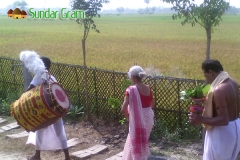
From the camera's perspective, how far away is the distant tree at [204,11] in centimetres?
501

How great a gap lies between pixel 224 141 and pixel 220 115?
0.98 ft

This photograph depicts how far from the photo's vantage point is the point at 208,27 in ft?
17.1

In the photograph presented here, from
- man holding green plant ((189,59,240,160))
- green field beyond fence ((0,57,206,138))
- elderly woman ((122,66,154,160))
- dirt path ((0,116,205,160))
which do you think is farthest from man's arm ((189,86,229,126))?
green field beyond fence ((0,57,206,138))

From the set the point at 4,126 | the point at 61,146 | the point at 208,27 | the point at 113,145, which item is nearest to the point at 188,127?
the point at 113,145

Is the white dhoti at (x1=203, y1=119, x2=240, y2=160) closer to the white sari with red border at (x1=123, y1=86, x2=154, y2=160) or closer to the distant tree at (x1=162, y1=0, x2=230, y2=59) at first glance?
the white sari with red border at (x1=123, y1=86, x2=154, y2=160)

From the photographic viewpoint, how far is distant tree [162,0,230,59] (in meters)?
5.01

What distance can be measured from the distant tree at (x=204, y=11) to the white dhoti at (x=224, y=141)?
2.23m

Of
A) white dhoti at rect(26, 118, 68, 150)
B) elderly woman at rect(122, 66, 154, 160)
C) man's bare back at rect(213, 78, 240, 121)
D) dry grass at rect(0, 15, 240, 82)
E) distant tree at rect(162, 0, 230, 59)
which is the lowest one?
dry grass at rect(0, 15, 240, 82)

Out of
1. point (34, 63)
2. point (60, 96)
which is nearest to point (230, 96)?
point (60, 96)

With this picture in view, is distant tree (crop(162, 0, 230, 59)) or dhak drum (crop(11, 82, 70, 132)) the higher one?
distant tree (crop(162, 0, 230, 59))

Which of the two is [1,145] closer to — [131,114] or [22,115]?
[22,115]

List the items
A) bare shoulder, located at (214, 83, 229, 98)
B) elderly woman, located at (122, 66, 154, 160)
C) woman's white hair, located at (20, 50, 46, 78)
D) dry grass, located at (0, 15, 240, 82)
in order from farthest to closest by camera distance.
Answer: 1. dry grass, located at (0, 15, 240, 82)
2. woman's white hair, located at (20, 50, 46, 78)
3. elderly woman, located at (122, 66, 154, 160)
4. bare shoulder, located at (214, 83, 229, 98)

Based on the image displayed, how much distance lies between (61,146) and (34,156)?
0.43m

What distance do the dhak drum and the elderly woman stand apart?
79cm
